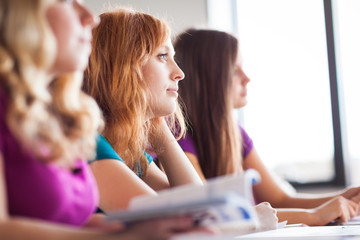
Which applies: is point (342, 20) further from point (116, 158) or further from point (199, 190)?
point (199, 190)

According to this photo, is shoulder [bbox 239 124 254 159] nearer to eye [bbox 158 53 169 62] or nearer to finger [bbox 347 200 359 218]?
finger [bbox 347 200 359 218]

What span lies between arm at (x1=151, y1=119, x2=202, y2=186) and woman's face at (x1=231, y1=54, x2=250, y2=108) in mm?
602

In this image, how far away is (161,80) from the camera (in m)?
1.51

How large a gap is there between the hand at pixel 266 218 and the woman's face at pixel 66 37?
733 millimetres

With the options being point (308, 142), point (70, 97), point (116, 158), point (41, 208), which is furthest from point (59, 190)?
point (308, 142)

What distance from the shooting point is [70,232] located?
648mm

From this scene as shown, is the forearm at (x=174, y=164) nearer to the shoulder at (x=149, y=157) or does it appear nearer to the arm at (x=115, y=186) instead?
the shoulder at (x=149, y=157)

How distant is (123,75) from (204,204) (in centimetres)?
89

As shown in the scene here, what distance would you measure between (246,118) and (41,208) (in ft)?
9.93

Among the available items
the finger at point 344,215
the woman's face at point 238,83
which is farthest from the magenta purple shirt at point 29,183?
the woman's face at point 238,83

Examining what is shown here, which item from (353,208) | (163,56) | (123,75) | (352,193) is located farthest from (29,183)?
(352,193)

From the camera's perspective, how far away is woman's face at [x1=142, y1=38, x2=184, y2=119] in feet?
4.93

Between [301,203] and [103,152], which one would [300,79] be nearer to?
[301,203]

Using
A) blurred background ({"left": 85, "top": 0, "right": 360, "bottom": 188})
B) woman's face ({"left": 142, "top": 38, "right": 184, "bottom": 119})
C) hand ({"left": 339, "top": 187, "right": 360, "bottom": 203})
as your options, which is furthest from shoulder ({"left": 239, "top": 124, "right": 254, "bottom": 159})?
blurred background ({"left": 85, "top": 0, "right": 360, "bottom": 188})
